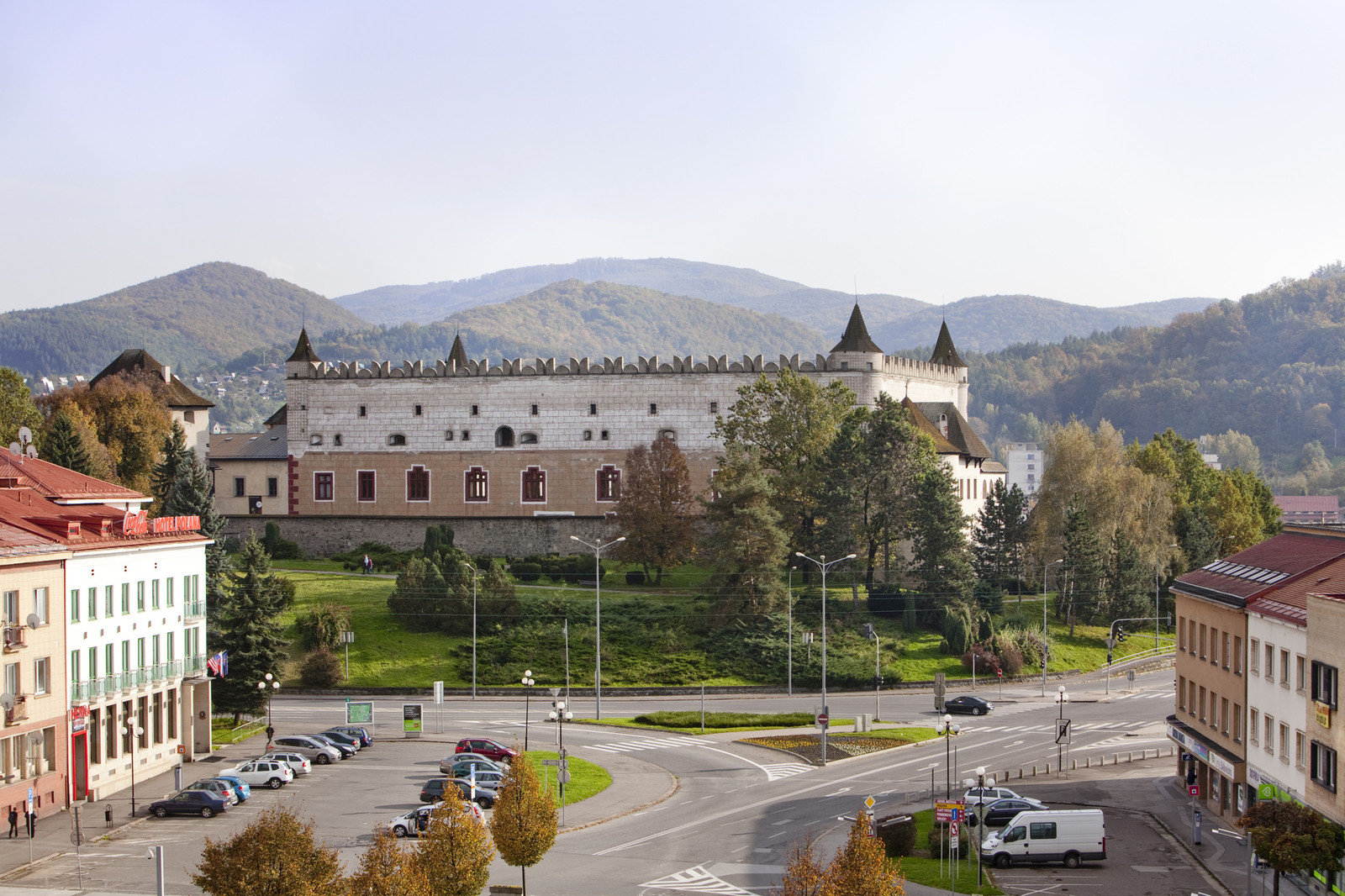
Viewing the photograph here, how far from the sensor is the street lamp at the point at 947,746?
43.6 meters

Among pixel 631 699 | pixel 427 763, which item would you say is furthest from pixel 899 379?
pixel 427 763

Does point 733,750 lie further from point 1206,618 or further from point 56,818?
point 56,818

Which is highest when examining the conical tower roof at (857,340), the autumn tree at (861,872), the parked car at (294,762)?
the conical tower roof at (857,340)

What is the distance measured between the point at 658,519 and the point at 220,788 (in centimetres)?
4083

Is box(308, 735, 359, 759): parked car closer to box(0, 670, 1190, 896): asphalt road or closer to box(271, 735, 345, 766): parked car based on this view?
box(271, 735, 345, 766): parked car

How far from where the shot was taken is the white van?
1503 inches

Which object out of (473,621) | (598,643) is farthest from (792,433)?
(598,643)

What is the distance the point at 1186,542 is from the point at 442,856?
69.0 metres

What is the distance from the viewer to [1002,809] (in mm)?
→ 41750

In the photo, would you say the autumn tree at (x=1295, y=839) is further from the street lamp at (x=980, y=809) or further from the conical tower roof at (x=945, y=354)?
the conical tower roof at (x=945, y=354)

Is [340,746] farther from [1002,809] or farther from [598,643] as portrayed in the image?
[1002,809]

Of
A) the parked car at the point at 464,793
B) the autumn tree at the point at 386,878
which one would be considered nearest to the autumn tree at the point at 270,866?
the autumn tree at the point at 386,878

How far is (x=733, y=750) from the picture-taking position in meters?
54.6

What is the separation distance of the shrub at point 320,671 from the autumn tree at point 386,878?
42.2 meters
